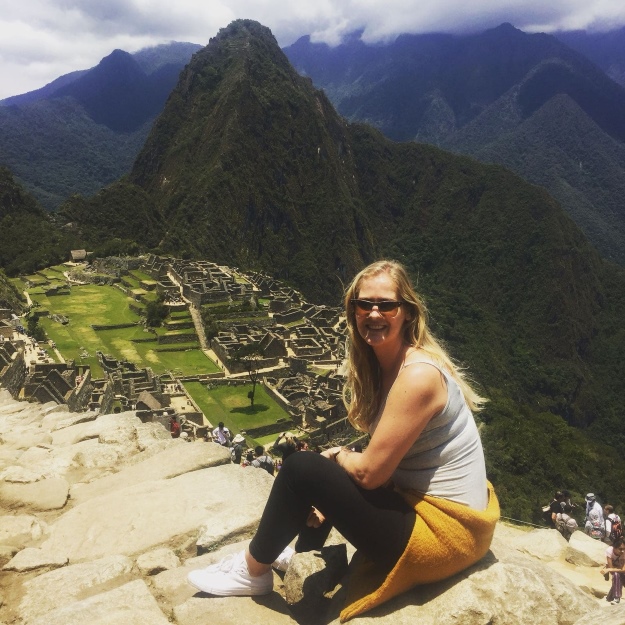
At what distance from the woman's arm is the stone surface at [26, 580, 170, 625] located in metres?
1.38

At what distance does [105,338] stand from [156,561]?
32.1 metres

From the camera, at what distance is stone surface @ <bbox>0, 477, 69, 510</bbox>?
481cm

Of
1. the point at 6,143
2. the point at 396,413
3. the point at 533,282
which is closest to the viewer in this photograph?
the point at 396,413

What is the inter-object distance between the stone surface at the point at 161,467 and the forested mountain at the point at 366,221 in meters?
64.0

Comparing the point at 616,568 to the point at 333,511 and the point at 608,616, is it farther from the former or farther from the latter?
the point at 333,511

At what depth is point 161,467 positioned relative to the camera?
5.30 metres

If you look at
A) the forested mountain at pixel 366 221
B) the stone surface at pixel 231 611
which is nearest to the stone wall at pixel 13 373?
the stone surface at pixel 231 611

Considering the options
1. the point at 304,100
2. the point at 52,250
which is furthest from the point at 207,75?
the point at 52,250

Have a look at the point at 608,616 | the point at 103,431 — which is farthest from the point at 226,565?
the point at 103,431

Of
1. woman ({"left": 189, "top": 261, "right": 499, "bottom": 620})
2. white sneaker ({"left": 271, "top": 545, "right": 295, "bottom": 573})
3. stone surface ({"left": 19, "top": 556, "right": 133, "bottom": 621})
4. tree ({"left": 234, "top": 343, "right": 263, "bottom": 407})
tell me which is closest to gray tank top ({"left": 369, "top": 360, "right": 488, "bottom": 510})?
woman ({"left": 189, "top": 261, "right": 499, "bottom": 620})

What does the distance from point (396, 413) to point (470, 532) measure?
76cm

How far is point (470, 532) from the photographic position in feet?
10.1

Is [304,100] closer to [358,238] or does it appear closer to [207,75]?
[207,75]

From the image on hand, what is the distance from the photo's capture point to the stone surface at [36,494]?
4.81 metres
